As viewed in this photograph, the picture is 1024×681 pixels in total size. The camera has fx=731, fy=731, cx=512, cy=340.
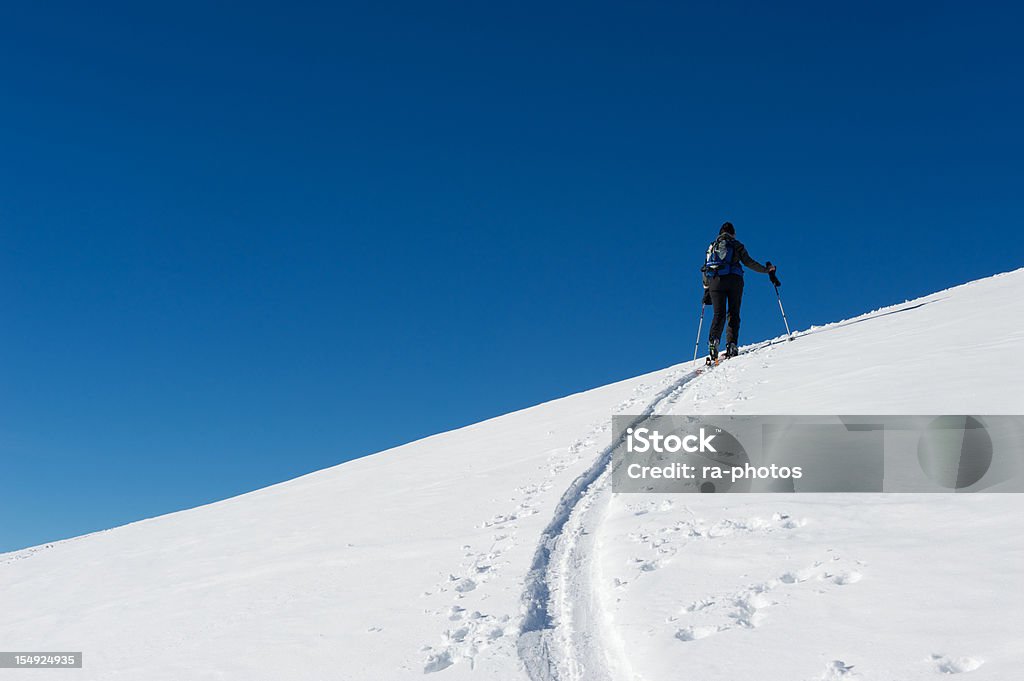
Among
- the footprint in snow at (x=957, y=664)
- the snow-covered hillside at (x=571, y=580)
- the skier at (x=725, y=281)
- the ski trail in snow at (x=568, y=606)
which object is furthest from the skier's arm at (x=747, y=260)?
the footprint in snow at (x=957, y=664)

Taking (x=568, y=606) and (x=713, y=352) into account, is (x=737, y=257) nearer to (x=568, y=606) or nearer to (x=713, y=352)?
(x=713, y=352)

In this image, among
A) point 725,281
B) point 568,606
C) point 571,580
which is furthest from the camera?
point 725,281

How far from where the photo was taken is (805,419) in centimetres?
802

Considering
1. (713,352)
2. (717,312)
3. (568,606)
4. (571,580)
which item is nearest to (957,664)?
(568,606)

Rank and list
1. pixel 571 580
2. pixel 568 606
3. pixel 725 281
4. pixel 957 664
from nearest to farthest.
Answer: pixel 957 664, pixel 568 606, pixel 571 580, pixel 725 281

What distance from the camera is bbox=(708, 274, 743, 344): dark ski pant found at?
1388cm

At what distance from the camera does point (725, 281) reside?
45.5 feet

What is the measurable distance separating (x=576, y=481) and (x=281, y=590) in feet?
10.00

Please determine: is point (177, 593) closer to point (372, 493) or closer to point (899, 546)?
point (372, 493)

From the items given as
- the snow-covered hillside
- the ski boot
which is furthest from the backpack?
the snow-covered hillside

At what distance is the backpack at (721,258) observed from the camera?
1388cm

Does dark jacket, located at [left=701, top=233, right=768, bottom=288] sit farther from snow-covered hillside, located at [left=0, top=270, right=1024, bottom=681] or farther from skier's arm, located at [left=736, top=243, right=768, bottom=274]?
snow-covered hillside, located at [left=0, top=270, right=1024, bottom=681]

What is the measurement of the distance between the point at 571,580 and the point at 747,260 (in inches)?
413

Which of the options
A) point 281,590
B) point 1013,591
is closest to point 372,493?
point 281,590
